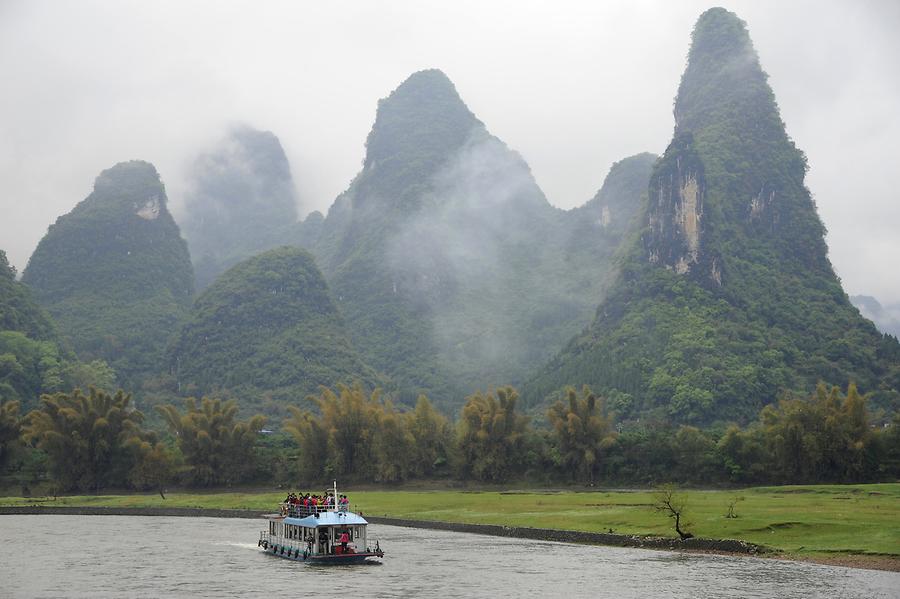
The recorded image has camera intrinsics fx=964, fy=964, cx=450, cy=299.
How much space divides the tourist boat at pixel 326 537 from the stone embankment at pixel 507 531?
48.3 feet

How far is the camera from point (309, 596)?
145ft

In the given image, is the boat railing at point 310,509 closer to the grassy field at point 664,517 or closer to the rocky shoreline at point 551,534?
the rocky shoreline at point 551,534

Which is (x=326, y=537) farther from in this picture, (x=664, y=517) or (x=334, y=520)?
(x=664, y=517)

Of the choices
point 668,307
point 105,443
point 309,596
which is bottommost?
point 309,596

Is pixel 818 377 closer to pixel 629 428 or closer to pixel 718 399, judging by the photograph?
pixel 718 399

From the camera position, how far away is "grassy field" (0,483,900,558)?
55312 mm

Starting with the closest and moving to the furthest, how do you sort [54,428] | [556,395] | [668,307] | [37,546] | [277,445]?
1. [37,546]
2. [54,428]
3. [277,445]
4. [556,395]
5. [668,307]

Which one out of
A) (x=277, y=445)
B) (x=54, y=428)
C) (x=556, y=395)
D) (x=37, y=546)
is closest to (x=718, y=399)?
(x=556, y=395)

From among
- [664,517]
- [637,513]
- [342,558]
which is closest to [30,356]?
[637,513]

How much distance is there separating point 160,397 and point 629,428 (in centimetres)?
9526

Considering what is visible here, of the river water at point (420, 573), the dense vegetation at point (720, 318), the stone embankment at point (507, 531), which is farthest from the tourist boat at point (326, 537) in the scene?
the dense vegetation at point (720, 318)

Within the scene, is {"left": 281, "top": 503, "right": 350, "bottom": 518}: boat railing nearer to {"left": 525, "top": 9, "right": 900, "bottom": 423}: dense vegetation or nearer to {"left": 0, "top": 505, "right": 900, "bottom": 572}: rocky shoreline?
{"left": 0, "top": 505, "right": 900, "bottom": 572}: rocky shoreline

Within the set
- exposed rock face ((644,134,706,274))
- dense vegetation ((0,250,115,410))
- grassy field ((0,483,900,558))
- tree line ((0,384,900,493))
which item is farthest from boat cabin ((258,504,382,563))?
exposed rock face ((644,134,706,274))

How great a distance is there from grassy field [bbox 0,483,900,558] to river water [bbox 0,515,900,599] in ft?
13.0
